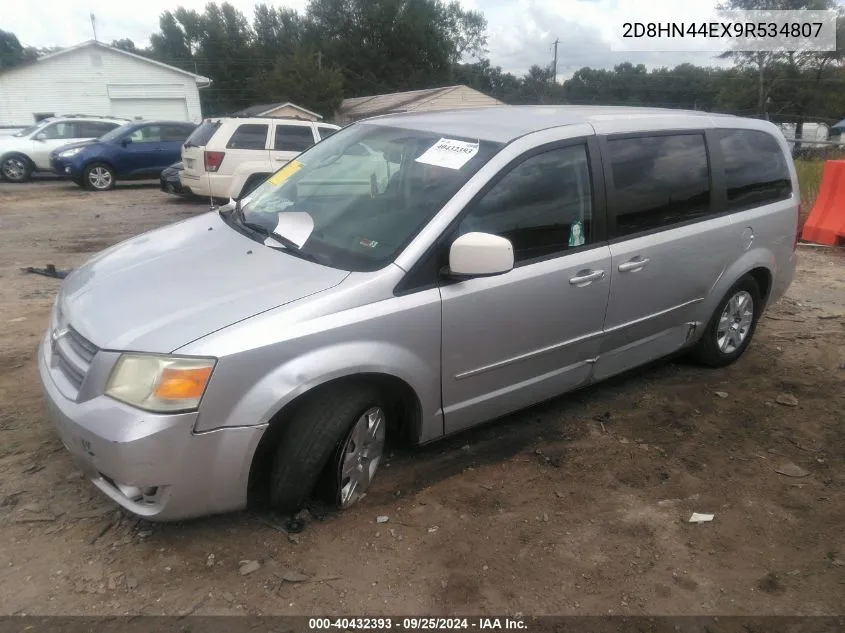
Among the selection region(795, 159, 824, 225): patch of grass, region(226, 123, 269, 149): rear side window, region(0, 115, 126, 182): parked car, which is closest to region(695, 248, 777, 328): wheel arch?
region(795, 159, 824, 225): patch of grass

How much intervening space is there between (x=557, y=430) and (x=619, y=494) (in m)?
0.68

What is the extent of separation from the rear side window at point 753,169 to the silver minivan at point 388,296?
0.02 meters

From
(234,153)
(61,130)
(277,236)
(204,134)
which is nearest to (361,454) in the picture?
(277,236)

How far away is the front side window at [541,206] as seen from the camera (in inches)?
126

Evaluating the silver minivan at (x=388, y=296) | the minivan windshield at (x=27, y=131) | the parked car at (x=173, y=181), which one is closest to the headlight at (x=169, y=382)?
the silver minivan at (x=388, y=296)

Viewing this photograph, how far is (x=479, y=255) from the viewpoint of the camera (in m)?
2.90

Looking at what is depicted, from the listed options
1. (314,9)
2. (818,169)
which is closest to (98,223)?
(818,169)

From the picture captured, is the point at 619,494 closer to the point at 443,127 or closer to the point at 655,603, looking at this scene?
the point at 655,603

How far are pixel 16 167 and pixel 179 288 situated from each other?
55.4 feet

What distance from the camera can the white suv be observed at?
1188cm

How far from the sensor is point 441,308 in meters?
2.99

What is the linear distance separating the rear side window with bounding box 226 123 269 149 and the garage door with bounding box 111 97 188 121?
850 inches

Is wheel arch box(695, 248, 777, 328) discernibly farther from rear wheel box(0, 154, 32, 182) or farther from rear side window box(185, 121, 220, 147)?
rear wheel box(0, 154, 32, 182)

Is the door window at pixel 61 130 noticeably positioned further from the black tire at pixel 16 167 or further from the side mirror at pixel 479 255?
the side mirror at pixel 479 255
